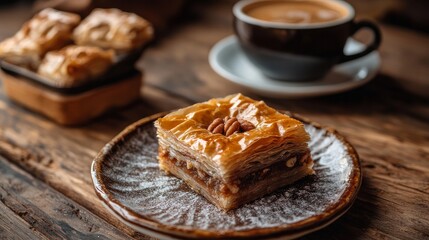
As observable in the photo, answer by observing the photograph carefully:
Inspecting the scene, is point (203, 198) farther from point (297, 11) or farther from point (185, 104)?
point (297, 11)

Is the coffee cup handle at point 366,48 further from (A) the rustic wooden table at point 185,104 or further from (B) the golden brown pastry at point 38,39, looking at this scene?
(B) the golden brown pastry at point 38,39

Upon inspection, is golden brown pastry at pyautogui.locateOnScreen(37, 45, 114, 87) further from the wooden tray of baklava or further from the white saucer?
the white saucer

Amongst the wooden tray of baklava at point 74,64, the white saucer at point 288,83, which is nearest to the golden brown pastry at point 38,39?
the wooden tray of baklava at point 74,64

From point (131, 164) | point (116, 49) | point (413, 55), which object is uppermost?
point (116, 49)

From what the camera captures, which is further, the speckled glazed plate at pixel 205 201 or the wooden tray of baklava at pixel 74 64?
the wooden tray of baklava at pixel 74 64

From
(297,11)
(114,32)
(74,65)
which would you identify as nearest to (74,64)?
(74,65)

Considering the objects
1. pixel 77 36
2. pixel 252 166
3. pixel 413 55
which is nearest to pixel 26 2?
pixel 77 36

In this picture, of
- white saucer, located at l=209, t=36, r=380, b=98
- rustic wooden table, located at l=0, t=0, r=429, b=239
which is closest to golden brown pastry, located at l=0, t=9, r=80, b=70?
rustic wooden table, located at l=0, t=0, r=429, b=239

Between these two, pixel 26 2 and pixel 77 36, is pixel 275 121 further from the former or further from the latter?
pixel 26 2
